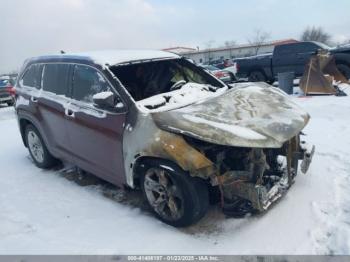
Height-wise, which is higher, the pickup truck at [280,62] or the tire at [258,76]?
the pickup truck at [280,62]

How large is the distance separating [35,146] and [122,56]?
2.33m

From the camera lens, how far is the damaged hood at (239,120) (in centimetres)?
325

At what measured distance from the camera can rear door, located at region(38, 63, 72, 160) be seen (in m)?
4.77

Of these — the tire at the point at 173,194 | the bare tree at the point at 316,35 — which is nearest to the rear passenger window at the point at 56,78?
the tire at the point at 173,194

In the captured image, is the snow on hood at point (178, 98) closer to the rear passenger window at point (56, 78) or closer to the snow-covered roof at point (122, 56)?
the snow-covered roof at point (122, 56)

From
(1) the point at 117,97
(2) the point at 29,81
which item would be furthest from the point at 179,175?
(2) the point at 29,81

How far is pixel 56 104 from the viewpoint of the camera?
4855 millimetres

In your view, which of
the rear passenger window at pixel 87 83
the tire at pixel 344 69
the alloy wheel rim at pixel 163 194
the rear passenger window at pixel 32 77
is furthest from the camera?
the tire at pixel 344 69

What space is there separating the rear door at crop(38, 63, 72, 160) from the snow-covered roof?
1.32ft

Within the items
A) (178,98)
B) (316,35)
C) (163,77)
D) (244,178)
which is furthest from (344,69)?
(316,35)

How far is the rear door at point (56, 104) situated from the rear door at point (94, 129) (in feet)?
0.59

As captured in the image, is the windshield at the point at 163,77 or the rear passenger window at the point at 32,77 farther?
the rear passenger window at the point at 32,77

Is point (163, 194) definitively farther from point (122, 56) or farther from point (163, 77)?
point (163, 77)

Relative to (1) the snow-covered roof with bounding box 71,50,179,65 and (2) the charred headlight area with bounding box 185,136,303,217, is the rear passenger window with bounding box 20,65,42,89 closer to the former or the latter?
(1) the snow-covered roof with bounding box 71,50,179,65
